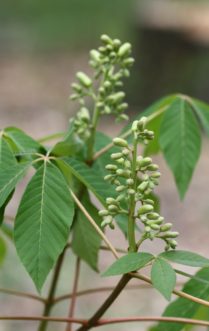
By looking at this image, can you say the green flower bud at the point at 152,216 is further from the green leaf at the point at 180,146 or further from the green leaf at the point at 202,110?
the green leaf at the point at 202,110

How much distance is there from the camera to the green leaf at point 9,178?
51.3 inches

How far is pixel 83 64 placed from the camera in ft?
45.3

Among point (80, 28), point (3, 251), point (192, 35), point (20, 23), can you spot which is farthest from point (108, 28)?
point (3, 251)

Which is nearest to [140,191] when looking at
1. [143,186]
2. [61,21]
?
[143,186]

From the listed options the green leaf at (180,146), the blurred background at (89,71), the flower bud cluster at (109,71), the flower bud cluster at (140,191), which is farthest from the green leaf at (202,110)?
the blurred background at (89,71)

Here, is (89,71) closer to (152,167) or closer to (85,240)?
(85,240)

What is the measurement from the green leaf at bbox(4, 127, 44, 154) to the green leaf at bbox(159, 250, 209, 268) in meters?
0.39

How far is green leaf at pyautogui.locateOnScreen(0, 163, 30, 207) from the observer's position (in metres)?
1.30

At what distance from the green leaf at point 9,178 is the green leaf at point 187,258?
292mm

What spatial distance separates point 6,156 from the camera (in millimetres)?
1427

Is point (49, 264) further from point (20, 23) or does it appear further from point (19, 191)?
point (20, 23)

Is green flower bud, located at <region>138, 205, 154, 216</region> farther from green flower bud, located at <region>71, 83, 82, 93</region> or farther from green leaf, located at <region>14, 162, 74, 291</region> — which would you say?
green flower bud, located at <region>71, 83, 82, 93</region>

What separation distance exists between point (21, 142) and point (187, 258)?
1.57 ft

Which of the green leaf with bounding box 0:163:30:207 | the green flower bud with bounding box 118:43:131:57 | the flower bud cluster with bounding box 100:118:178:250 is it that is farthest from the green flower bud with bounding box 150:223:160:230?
the green flower bud with bounding box 118:43:131:57
